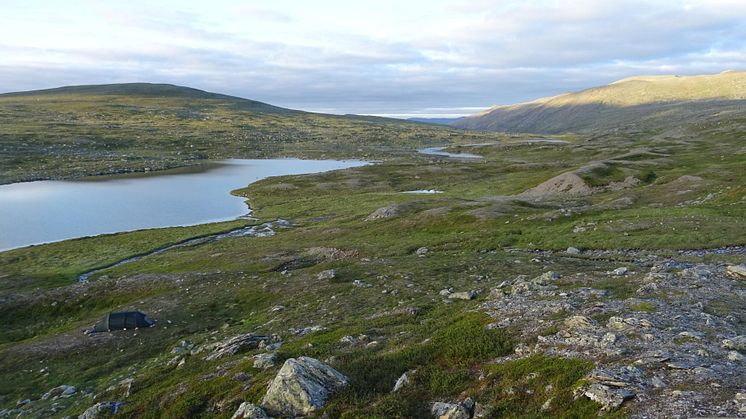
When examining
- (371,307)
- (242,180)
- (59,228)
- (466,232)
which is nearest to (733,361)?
(371,307)

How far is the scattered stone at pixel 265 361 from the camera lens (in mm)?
21734

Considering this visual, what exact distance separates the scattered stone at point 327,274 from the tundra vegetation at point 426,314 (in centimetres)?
29

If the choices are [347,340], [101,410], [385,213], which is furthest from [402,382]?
[385,213]

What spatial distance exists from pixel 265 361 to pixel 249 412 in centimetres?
474

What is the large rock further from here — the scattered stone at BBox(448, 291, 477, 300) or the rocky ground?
the scattered stone at BBox(448, 291, 477, 300)

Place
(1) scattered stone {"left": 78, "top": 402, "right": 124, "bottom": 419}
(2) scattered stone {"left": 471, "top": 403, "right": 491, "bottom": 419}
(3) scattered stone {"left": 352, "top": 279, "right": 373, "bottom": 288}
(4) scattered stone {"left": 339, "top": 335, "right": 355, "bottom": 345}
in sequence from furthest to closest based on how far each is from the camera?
(3) scattered stone {"left": 352, "top": 279, "right": 373, "bottom": 288}, (4) scattered stone {"left": 339, "top": 335, "right": 355, "bottom": 345}, (1) scattered stone {"left": 78, "top": 402, "right": 124, "bottom": 419}, (2) scattered stone {"left": 471, "top": 403, "right": 491, "bottom": 419}

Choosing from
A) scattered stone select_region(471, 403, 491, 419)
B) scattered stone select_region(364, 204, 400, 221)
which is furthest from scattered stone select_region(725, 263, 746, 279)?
scattered stone select_region(364, 204, 400, 221)

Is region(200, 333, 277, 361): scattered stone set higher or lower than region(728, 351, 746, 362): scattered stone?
lower

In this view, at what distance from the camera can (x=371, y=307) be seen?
3259cm

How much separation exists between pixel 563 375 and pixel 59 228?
3943 inches

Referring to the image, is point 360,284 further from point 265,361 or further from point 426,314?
point 265,361

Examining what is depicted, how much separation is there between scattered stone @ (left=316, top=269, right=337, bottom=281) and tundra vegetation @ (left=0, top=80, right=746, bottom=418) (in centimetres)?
29

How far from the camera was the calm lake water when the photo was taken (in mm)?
90688

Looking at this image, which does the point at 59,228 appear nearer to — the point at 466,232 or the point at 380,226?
the point at 380,226
